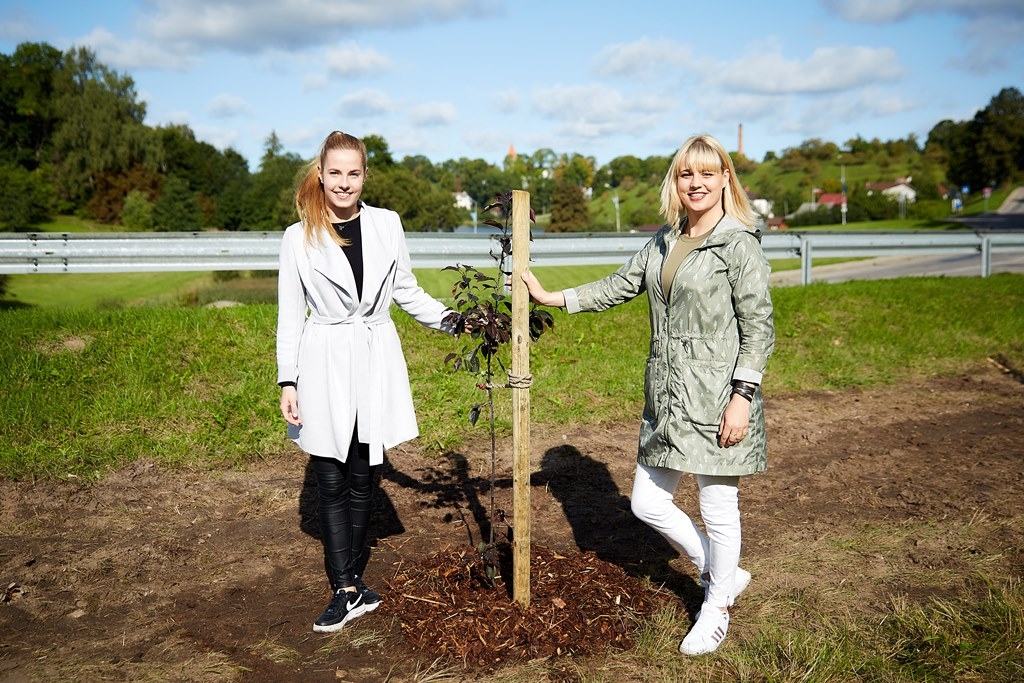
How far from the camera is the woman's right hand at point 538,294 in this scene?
3.45 metres

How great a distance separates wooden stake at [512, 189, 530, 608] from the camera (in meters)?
3.38

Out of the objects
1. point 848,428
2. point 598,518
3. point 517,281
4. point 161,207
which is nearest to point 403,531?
point 598,518

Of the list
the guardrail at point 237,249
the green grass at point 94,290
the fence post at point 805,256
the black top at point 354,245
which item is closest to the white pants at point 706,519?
the black top at point 354,245

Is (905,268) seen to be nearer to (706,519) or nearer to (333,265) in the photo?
(706,519)

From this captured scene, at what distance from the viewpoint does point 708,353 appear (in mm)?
3270

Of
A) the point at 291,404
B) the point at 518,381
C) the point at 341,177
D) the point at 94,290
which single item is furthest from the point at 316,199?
the point at 94,290

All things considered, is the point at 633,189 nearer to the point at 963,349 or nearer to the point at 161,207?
the point at 161,207

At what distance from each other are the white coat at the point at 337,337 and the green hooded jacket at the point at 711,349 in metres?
1.26

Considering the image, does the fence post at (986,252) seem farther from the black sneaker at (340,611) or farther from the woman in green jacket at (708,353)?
the black sneaker at (340,611)

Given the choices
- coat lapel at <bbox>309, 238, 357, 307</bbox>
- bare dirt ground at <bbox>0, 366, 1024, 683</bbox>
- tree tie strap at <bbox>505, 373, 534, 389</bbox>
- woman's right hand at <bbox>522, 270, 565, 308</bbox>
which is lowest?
bare dirt ground at <bbox>0, 366, 1024, 683</bbox>

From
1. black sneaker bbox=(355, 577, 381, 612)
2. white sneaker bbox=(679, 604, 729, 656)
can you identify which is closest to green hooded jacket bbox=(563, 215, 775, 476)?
white sneaker bbox=(679, 604, 729, 656)

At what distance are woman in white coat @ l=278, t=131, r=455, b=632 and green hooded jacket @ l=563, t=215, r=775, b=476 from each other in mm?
1128

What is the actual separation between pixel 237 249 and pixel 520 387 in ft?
20.8

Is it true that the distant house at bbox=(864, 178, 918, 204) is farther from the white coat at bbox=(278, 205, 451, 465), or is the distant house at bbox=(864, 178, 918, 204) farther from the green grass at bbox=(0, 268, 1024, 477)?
the white coat at bbox=(278, 205, 451, 465)
